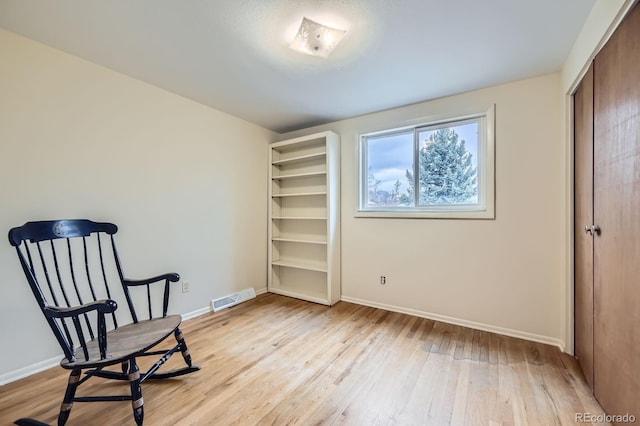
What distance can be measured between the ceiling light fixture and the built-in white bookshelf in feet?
4.57

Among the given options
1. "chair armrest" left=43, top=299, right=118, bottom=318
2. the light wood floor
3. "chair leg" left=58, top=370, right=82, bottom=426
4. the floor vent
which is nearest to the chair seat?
"chair leg" left=58, top=370, right=82, bottom=426

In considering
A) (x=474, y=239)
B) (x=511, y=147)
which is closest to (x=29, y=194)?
(x=474, y=239)

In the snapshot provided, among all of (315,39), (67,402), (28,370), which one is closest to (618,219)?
(315,39)

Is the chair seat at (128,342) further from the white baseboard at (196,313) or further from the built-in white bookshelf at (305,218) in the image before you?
the built-in white bookshelf at (305,218)

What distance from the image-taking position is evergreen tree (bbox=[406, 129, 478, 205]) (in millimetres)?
2658

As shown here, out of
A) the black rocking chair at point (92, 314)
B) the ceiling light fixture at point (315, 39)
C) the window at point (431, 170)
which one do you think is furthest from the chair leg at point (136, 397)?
the window at point (431, 170)

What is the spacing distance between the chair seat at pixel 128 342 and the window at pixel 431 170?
2285 mm

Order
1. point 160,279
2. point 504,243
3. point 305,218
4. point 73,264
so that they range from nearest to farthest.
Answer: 1. point 160,279
2. point 73,264
3. point 504,243
4. point 305,218

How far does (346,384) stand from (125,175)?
2.44 m

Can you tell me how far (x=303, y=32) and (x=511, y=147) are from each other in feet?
6.70

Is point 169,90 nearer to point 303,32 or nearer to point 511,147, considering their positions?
point 303,32

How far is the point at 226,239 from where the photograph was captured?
125 inches

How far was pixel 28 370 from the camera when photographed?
179cm

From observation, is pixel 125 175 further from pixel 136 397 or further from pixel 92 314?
pixel 136 397
